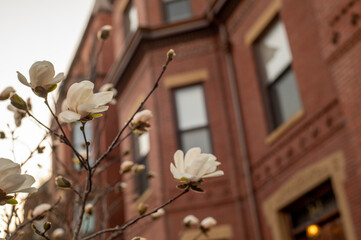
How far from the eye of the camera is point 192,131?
10.0 meters

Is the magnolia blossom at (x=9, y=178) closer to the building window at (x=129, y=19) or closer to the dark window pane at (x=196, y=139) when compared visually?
the dark window pane at (x=196, y=139)

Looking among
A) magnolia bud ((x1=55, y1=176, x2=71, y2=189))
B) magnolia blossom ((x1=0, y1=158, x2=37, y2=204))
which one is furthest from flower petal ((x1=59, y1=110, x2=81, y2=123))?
magnolia bud ((x1=55, y1=176, x2=71, y2=189))

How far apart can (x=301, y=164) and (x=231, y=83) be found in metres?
2.73

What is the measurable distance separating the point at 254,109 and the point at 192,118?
155 centimetres

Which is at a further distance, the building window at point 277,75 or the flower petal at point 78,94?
the building window at point 277,75

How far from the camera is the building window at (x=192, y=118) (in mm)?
9952

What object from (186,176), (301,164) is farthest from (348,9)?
(186,176)

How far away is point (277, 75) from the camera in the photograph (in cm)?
868

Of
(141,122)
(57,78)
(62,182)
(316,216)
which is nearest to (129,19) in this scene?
(316,216)

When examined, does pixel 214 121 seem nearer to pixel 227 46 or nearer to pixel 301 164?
pixel 227 46

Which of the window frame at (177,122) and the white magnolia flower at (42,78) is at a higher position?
the window frame at (177,122)

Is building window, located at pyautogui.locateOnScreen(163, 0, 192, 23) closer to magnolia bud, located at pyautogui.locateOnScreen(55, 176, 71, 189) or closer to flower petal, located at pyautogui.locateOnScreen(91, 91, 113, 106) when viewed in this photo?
magnolia bud, located at pyautogui.locateOnScreen(55, 176, 71, 189)

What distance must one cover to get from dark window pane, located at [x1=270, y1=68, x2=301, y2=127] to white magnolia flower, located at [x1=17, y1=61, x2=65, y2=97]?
21.0ft

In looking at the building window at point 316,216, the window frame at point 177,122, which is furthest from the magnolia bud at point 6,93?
the window frame at point 177,122
